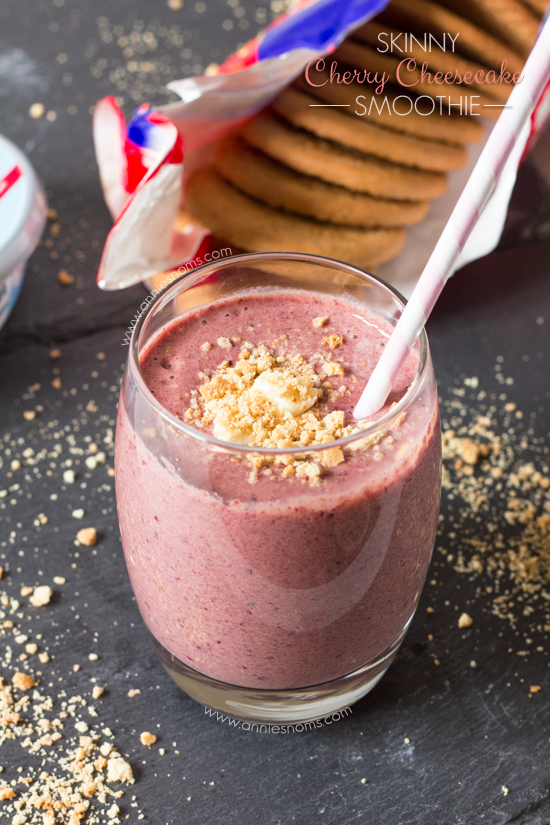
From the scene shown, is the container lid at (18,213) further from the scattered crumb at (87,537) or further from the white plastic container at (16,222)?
the scattered crumb at (87,537)

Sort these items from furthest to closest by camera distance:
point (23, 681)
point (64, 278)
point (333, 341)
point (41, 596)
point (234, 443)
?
point (64, 278) < point (41, 596) < point (23, 681) < point (333, 341) < point (234, 443)

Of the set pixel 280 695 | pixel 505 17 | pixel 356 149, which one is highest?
pixel 505 17

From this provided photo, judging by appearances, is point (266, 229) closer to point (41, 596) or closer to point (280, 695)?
point (41, 596)

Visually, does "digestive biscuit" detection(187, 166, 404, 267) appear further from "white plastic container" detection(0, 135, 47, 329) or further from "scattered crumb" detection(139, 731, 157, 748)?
"scattered crumb" detection(139, 731, 157, 748)

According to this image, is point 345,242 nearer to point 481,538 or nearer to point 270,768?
point 481,538

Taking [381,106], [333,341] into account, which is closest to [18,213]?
[381,106]

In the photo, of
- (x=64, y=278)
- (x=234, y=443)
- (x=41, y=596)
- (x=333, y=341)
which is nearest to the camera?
(x=234, y=443)

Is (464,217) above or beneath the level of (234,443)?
above
